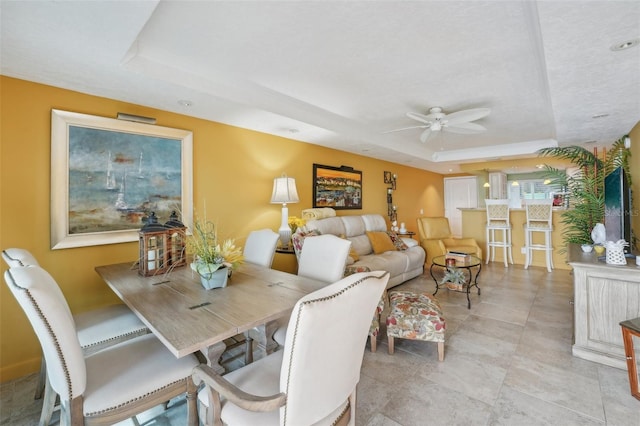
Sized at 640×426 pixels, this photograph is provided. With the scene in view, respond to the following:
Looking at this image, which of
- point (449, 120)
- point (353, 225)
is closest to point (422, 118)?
point (449, 120)

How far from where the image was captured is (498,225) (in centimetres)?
588

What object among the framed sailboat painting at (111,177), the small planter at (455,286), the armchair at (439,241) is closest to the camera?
the framed sailboat painting at (111,177)

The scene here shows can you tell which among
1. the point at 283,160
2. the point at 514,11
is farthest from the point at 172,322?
the point at 283,160

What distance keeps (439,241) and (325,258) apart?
407cm

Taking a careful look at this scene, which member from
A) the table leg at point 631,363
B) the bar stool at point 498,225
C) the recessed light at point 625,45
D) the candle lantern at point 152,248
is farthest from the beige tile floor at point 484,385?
the bar stool at point 498,225

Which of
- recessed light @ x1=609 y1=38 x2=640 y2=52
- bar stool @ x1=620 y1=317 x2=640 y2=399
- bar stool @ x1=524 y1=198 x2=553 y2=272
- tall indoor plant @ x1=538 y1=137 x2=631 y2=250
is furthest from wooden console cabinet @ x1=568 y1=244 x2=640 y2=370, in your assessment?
bar stool @ x1=524 y1=198 x2=553 y2=272

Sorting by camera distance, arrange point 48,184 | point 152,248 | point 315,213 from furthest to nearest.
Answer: point 315,213 < point 48,184 < point 152,248

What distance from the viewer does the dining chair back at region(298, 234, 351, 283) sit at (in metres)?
2.05

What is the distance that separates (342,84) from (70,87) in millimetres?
2368

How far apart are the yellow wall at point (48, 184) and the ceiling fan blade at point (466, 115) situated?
7.37ft

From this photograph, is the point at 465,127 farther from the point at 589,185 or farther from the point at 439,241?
the point at 439,241

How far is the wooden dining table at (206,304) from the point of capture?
116 cm

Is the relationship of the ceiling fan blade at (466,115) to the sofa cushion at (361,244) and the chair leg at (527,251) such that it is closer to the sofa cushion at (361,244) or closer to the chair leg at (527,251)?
the sofa cushion at (361,244)

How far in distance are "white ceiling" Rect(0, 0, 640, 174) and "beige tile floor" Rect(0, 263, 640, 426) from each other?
2.23 meters
